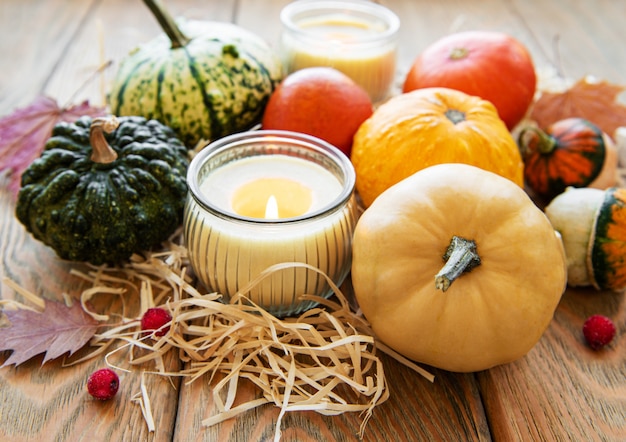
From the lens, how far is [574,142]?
1.25m

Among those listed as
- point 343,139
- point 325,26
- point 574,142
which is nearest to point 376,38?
point 325,26

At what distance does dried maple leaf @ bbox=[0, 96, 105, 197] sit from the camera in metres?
1.26

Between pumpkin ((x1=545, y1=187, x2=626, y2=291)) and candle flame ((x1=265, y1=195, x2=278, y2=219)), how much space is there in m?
0.47

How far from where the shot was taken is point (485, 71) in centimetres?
136

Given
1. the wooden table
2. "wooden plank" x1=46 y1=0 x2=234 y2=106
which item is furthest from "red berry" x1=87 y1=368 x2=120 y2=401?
"wooden plank" x1=46 y1=0 x2=234 y2=106

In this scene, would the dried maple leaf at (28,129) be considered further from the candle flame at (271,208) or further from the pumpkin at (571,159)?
the pumpkin at (571,159)

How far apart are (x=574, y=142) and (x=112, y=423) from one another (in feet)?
3.19

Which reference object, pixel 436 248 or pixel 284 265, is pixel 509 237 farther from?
pixel 284 265

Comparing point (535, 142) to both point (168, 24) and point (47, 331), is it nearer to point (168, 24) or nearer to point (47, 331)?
point (168, 24)

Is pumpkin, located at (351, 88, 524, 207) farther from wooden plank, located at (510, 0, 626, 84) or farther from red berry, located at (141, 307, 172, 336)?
wooden plank, located at (510, 0, 626, 84)

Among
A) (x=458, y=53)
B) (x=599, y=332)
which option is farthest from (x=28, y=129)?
(x=599, y=332)

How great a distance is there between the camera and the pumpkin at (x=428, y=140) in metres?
1.07

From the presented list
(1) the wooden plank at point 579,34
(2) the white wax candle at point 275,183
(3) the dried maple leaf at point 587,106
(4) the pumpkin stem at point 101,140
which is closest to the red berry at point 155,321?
(2) the white wax candle at point 275,183

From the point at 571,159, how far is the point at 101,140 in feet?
2.86
